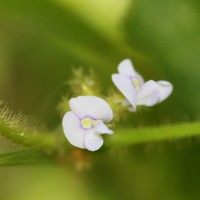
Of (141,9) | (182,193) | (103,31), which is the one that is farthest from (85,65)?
(182,193)

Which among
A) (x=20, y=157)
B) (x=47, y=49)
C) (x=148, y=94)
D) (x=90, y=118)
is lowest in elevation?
(x=20, y=157)

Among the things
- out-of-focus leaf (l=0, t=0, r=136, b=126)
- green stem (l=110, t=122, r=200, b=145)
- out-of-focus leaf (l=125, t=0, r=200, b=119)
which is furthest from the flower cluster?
out-of-focus leaf (l=0, t=0, r=136, b=126)

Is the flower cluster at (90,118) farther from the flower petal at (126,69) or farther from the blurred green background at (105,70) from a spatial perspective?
the blurred green background at (105,70)

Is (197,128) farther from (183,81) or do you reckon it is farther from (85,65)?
(85,65)

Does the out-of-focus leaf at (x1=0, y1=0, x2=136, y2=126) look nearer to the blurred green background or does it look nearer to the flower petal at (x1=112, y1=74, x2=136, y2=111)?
the blurred green background

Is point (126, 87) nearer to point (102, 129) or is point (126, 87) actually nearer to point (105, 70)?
point (102, 129)

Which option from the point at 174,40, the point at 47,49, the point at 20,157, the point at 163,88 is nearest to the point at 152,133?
the point at 163,88
